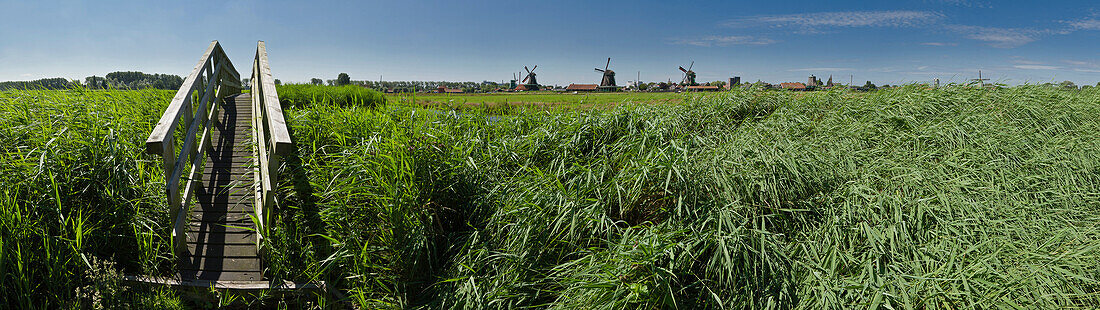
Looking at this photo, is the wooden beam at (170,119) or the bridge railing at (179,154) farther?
the bridge railing at (179,154)

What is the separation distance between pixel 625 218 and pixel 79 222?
11.7 ft

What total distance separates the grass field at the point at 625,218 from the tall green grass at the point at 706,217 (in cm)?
2

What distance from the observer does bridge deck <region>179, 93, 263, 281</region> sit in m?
3.45

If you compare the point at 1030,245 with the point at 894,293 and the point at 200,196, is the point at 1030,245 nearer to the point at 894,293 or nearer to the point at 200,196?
the point at 894,293

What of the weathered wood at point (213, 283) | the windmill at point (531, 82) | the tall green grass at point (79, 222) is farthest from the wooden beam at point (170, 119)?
the windmill at point (531, 82)

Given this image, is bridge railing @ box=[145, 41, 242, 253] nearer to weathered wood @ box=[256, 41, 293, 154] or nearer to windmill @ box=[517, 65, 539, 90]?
weathered wood @ box=[256, 41, 293, 154]

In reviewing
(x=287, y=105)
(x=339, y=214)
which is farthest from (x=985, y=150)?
(x=287, y=105)

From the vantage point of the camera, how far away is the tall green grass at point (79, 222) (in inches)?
119

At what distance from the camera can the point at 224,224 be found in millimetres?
3863

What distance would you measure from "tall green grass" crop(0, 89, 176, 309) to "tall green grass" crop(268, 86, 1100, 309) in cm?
86

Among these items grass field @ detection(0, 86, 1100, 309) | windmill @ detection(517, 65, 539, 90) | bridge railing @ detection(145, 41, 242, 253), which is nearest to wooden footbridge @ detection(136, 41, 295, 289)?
bridge railing @ detection(145, 41, 242, 253)

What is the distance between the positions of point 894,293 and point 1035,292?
0.65 m

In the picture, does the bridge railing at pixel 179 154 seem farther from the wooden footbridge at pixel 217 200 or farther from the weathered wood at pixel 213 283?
the weathered wood at pixel 213 283

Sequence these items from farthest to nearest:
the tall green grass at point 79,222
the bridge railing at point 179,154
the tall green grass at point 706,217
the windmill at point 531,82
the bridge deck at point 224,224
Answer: the windmill at point 531,82
the bridge deck at point 224,224
the bridge railing at point 179,154
the tall green grass at point 79,222
the tall green grass at point 706,217
